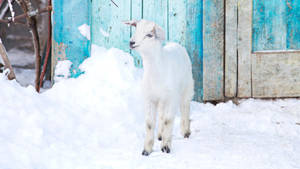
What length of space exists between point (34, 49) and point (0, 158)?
222 centimetres

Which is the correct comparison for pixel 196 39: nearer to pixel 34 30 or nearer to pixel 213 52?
pixel 213 52

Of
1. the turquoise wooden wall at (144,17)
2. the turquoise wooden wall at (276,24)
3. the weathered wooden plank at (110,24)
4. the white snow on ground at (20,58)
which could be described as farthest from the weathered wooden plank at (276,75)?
the white snow on ground at (20,58)

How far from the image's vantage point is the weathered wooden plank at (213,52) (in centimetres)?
384

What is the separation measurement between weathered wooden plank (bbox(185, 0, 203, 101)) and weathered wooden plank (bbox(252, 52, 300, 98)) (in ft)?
2.13

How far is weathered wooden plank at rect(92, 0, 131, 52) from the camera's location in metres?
3.77

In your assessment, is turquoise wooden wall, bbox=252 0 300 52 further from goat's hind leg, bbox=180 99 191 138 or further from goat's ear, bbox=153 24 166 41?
goat's ear, bbox=153 24 166 41

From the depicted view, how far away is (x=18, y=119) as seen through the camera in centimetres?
243

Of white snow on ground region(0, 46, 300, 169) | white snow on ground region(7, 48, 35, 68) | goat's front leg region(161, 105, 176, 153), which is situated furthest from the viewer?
white snow on ground region(7, 48, 35, 68)

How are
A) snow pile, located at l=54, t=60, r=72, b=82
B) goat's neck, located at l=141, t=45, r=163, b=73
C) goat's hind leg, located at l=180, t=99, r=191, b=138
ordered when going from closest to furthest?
goat's neck, located at l=141, t=45, r=163, b=73 < goat's hind leg, located at l=180, t=99, r=191, b=138 < snow pile, located at l=54, t=60, r=72, b=82

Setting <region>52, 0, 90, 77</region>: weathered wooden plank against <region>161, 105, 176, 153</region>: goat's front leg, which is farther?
<region>52, 0, 90, 77</region>: weathered wooden plank

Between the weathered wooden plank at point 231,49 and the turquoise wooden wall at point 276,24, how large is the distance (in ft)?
0.77

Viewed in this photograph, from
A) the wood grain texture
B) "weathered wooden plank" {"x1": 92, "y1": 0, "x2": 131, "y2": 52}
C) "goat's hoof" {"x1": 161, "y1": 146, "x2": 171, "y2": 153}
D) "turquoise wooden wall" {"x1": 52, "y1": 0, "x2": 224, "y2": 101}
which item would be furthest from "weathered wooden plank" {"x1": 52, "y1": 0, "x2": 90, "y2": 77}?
"goat's hoof" {"x1": 161, "y1": 146, "x2": 171, "y2": 153}

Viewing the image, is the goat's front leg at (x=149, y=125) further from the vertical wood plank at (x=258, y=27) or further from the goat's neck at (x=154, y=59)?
the vertical wood plank at (x=258, y=27)

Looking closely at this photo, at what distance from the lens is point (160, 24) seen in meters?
3.77
